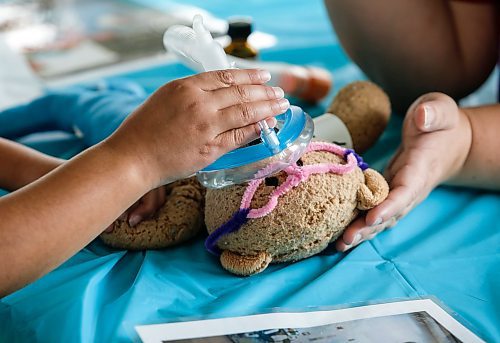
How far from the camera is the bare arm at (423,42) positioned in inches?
35.6

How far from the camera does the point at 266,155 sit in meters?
0.52

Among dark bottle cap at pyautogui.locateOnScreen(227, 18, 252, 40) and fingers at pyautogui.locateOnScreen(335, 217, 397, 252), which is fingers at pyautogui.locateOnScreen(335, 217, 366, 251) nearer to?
fingers at pyautogui.locateOnScreen(335, 217, 397, 252)

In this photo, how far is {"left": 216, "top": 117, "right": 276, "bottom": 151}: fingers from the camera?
19.8 inches

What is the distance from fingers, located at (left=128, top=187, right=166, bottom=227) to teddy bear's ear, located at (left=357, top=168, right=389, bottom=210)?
203 mm

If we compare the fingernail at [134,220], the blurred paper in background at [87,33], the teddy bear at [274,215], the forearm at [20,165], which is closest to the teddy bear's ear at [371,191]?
the teddy bear at [274,215]

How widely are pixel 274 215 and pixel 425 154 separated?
21 cm

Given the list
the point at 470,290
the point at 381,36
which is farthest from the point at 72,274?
the point at 381,36

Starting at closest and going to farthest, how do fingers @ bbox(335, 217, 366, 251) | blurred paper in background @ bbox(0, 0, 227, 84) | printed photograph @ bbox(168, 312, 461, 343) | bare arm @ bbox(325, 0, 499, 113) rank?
printed photograph @ bbox(168, 312, 461, 343) < fingers @ bbox(335, 217, 366, 251) < bare arm @ bbox(325, 0, 499, 113) < blurred paper in background @ bbox(0, 0, 227, 84)

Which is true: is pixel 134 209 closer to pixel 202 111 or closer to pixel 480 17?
pixel 202 111

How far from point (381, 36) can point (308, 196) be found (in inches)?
17.4

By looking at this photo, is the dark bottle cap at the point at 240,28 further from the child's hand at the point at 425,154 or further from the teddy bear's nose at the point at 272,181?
the teddy bear's nose at the point at 272,181

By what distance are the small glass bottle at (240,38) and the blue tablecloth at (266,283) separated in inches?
15.6

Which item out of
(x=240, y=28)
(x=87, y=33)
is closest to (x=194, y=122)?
(x=240, y=28)

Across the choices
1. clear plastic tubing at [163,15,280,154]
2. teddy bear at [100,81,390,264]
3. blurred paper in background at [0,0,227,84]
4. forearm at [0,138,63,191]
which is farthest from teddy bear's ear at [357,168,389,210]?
blurred paper in background at [0,0,227,84]
